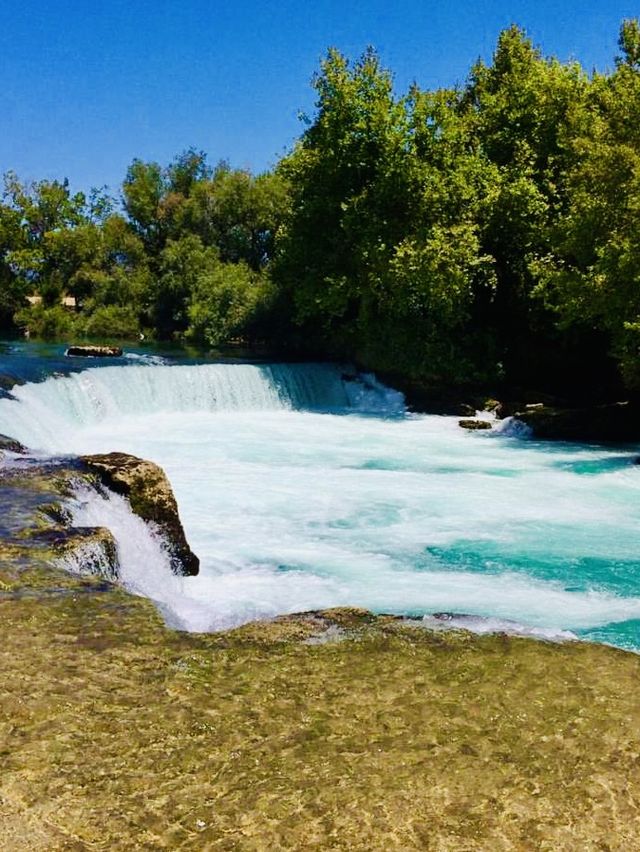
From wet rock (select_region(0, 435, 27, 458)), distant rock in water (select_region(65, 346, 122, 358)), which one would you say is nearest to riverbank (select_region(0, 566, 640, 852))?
wet rock (select_region(0, 435, 27, 458))

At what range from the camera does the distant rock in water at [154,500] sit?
9977mm

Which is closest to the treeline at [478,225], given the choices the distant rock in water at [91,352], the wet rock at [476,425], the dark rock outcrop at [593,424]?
the dark rock outcrop at [593,424]

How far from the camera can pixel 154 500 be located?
10164 mm

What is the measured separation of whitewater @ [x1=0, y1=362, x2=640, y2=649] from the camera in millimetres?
9234

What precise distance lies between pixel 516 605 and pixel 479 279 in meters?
20.6

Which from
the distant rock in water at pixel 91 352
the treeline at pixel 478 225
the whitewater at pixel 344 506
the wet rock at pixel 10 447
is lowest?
the whitewater at pixel 344 506

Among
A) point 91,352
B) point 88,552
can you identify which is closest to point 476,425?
point 91,352

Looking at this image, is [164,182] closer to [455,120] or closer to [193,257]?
[193,257]

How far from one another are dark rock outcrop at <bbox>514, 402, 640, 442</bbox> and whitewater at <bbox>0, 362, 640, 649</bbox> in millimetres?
926

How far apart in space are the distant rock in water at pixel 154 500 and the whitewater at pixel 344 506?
20cm

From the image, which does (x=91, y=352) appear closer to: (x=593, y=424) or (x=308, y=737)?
(x=593, y=424)

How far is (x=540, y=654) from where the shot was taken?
224 inches

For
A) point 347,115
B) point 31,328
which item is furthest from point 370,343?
point 31,328

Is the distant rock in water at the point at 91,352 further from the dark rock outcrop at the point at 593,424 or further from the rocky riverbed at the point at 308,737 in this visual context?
the rocky riverbed at the point at 308,737
